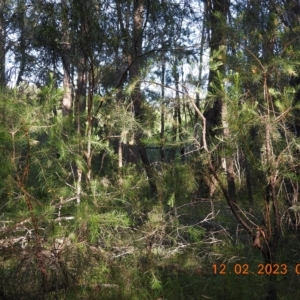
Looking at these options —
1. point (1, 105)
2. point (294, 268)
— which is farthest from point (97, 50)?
point (294, 268)

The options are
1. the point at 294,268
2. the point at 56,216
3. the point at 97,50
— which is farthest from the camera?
the point at 97,50

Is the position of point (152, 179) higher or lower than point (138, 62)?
lower

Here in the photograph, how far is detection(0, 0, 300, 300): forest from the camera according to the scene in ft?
15.4

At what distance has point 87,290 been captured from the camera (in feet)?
16.8

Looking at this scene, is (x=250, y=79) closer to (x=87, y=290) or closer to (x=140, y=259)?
(x=140, y=259)

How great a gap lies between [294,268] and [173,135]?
76.9 inches
